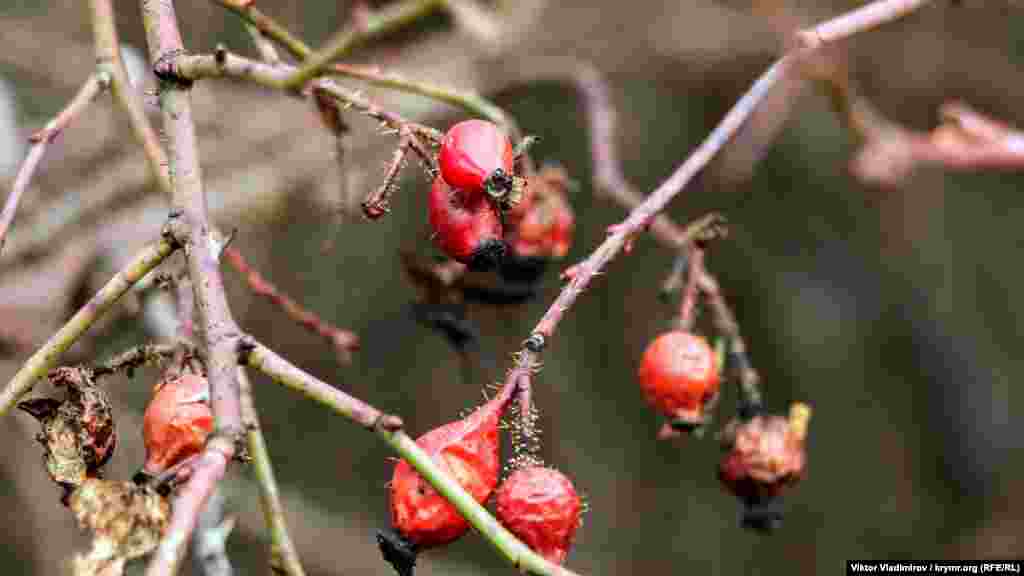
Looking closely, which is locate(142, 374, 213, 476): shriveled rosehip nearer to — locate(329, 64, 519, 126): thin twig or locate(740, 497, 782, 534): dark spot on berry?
locate(329, 64, 519, 126): thin twig

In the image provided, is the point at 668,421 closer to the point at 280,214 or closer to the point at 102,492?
the point at 102,492

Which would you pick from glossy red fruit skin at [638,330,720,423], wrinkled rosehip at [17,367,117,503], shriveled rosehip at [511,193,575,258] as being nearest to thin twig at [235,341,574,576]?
wrinkled rosehip at [17,367,117,503]

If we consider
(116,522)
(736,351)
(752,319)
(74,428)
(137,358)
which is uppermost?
(752,319)

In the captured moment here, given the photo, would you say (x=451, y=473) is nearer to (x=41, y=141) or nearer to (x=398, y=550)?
(x=398, y=550)

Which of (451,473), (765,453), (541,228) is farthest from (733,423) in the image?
(451,473)

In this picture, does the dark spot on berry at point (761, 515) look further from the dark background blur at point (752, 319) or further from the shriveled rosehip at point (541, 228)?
the dark background blur at point (752, 319)
